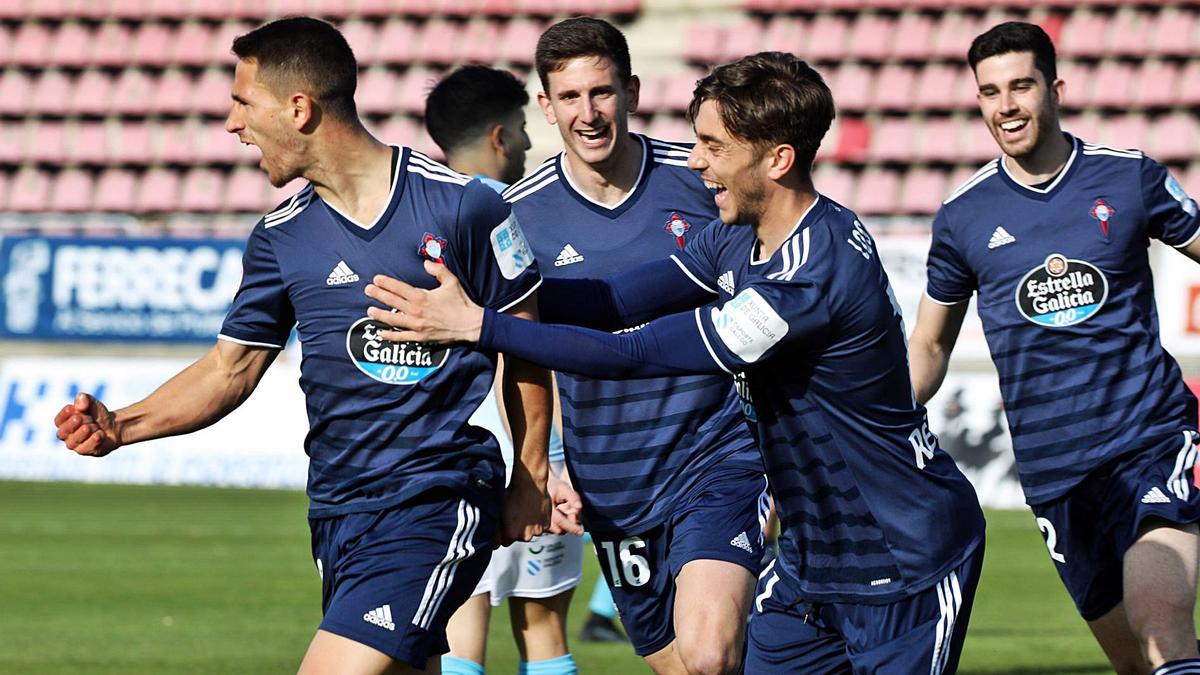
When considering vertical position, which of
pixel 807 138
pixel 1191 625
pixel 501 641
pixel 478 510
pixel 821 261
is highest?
pixel 807 138

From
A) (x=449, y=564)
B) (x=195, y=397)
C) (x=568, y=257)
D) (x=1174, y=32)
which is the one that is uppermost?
(x=1174, y=32)

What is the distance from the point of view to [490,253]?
495 cm

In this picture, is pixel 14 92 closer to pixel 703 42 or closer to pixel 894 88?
pixel 703 42

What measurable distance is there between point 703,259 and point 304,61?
4.30 feet

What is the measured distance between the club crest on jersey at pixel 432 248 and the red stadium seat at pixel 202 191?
57.1 feet

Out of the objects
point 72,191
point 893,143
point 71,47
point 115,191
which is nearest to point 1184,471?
point 893,143

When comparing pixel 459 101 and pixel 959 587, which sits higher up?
pixel 459 101

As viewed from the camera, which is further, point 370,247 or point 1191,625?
point 1191,625

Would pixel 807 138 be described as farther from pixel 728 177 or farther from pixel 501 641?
pixel 501 641

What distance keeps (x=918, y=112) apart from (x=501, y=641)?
11811 mm

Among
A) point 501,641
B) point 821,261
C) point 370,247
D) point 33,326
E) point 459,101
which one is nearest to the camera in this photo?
point 821,261

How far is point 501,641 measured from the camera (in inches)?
366

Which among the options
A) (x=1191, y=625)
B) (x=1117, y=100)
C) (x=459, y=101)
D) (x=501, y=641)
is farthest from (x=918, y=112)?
(x=1191, y=625)

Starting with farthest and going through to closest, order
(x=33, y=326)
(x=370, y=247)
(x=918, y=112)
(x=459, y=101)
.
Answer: (x=918, y=112) → (x=33, y=326) → (x=459, y=101) → (x=370, y=247)
